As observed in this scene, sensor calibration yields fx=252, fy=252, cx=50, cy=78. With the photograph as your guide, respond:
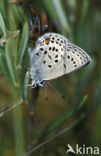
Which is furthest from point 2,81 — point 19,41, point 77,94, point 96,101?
point 19,41

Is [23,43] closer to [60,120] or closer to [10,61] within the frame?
[10,61]
